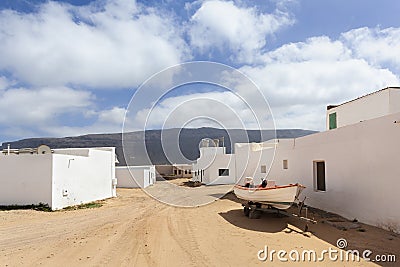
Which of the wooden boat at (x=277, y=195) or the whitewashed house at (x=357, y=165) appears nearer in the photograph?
the whitewashed house at (x=357, y=165)

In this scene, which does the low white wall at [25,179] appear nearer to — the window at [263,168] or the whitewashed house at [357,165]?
the whitewashed house at [357,165]

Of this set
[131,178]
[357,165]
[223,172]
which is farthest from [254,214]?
[223,172]

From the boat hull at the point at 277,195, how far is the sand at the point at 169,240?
23.1 inches

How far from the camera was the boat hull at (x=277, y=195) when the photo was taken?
9.84m

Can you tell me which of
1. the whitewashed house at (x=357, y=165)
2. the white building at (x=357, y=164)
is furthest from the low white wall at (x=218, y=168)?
the whitewashed house at (x=357, y=165)

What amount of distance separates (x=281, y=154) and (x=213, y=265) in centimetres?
1136

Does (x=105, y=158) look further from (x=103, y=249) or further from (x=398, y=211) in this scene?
(x=398, y=211)

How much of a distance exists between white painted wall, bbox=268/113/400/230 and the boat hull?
155cm

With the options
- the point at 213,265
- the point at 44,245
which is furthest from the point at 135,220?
the point at 213,265

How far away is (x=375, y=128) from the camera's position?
8.86 meters

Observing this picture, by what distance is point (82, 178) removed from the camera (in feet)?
56.1

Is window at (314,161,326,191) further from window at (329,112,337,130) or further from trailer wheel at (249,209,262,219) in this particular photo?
window at (329,112,337,130)

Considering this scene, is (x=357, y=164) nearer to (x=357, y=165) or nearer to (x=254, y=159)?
(x=357, y=165)

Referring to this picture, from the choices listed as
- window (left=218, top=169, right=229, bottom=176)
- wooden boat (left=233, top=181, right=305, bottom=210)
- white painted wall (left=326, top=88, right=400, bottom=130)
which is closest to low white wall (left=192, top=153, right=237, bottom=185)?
window (left=218, top=169, right=229, bottom=176)
